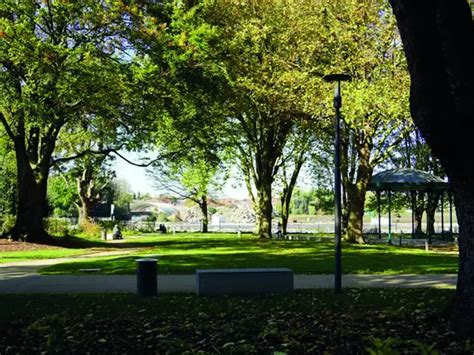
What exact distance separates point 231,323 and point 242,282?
3.31 m

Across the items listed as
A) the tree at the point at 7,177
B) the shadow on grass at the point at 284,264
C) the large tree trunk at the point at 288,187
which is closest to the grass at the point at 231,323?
the shadow on grass at the point at 284,264

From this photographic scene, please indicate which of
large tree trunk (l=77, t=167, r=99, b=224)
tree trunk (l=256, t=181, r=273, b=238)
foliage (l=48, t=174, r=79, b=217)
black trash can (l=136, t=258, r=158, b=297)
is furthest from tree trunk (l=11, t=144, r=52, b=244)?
foliage (l=48, t=174, r=79, b=217)

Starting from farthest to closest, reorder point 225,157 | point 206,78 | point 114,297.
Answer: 1. point 225,157
2. point 206,78
3. point 114,297

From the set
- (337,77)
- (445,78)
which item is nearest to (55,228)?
(337,77)

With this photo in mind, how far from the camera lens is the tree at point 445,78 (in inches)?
263

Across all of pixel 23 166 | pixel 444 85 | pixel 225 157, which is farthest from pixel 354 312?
pixel 225 157

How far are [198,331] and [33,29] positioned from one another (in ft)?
67.4

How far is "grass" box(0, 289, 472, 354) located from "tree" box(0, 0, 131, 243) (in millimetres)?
14122

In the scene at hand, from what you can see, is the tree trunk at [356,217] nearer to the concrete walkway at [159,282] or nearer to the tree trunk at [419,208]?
the tree trunk at [419,208]

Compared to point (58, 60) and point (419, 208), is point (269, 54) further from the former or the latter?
point (419, 208)

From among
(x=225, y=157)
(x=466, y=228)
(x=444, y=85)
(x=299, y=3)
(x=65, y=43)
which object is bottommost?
(x=466, y=228)

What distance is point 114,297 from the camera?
10844 millimetres

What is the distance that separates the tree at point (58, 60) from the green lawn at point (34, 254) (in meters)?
5.65

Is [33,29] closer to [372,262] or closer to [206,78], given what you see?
[206,78]
